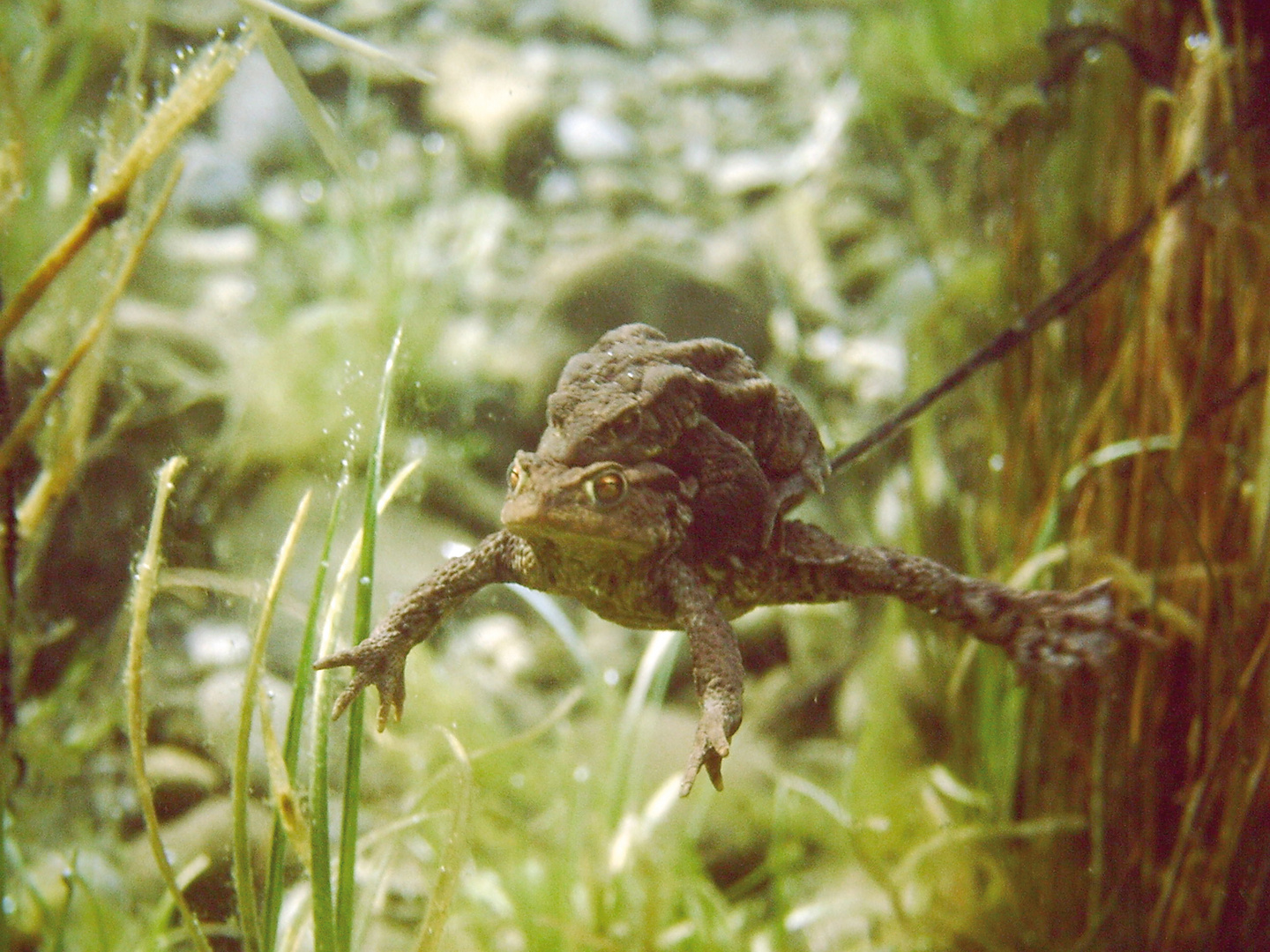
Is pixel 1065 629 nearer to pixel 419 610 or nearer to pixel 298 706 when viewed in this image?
pixel 419 610

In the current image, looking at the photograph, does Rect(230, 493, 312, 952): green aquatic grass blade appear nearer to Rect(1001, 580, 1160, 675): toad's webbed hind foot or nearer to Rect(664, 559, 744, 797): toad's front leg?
Rect(664, 559, 744, 797): toad's front leg

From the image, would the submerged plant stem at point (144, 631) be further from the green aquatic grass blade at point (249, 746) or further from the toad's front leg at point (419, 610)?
the toad's front leg at point (419, 610)

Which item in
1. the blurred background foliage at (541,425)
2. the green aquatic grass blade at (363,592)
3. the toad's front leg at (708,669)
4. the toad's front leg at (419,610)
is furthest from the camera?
the blurred background foliage at (541,425)

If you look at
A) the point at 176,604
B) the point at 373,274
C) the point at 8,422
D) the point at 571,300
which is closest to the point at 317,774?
the point at 176,604

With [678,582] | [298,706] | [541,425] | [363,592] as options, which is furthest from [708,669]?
[298,706]

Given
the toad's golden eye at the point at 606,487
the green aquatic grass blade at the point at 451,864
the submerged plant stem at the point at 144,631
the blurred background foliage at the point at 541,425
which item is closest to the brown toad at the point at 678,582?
the toad's golden eye at the point at 606,487

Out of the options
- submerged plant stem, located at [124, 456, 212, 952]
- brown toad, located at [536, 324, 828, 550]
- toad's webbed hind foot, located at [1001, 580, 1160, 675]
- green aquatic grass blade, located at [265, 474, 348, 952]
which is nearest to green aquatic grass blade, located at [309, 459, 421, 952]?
green aquatic grass blade, located at [265, 474, 348, 952]
